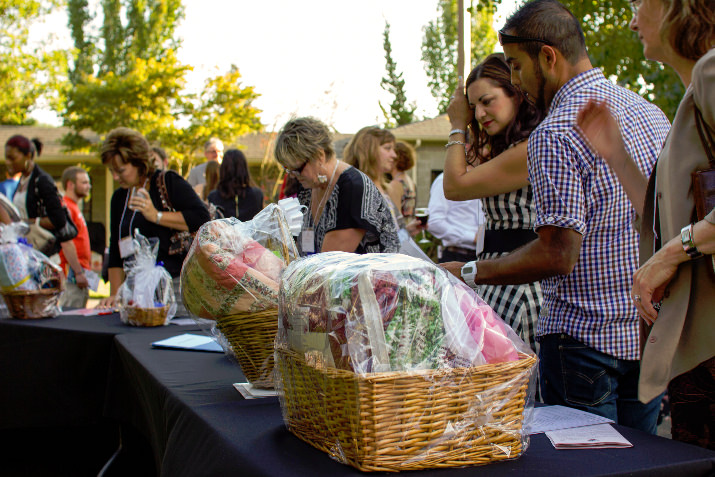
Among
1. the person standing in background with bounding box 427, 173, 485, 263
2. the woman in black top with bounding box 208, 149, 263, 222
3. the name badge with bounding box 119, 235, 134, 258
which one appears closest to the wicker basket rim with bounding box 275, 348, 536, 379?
the name badge with bounding box 119, 235, 134, 258

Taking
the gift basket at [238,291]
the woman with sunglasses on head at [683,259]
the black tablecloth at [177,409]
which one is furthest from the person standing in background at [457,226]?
the woman with sunglasses on head at [683,259]

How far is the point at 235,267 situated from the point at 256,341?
8.5 inches

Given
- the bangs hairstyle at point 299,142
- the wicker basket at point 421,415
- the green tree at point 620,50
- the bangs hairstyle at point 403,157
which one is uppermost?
the green tree at point 620,50

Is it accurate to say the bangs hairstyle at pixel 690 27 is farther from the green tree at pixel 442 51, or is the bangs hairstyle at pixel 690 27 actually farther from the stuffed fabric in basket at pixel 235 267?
the green tree at pixel 442 51

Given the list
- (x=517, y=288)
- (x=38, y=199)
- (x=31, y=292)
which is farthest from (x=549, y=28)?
(x=38, y=199)

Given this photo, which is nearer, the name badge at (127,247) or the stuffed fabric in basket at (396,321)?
the stuffed fabric in basket at (396,321)

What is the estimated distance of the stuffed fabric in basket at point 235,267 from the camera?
179 centimetres

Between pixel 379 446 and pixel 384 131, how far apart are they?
11.8 ft

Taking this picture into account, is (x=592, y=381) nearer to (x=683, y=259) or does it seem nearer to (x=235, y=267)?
(x=683, y=259)

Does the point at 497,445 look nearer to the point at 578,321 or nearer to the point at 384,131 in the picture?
the point at 578,321

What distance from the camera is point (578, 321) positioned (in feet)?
5.33

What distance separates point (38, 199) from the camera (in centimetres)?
494

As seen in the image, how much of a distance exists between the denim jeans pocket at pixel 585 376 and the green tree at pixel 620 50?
5374mm

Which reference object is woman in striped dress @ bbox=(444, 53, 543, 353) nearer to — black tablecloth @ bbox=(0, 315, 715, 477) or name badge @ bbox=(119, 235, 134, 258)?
black tablecloth @ bbox=(0, 315, 715, 477)
